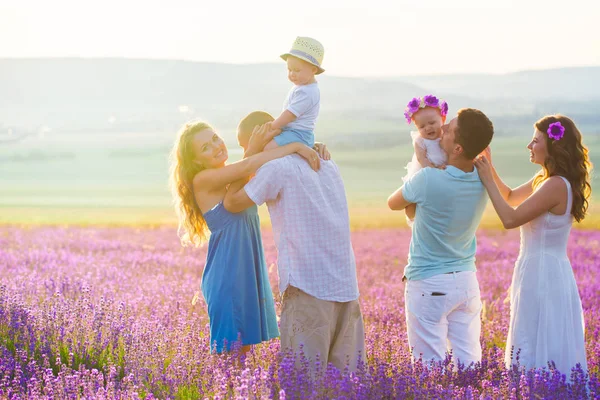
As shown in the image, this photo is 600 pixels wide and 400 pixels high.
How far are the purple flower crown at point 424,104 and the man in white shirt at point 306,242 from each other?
0.69 metres

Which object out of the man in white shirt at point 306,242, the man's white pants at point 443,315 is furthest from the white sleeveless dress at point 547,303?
the man in white shirt at point 306,242

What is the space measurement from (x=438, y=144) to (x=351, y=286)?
105 centimetres

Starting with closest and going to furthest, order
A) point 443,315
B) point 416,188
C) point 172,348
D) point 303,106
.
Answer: point 303,106
point 416,188
point 443,315
point 172,348

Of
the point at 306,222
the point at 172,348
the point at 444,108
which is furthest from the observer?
the point at 172,348

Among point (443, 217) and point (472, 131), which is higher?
point (472, 131)

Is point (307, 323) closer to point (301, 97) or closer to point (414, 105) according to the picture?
point (301, 97)

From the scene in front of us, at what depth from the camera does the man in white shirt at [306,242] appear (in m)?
A: 4.03

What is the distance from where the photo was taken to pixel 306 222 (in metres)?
4.08

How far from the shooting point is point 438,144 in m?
4.49

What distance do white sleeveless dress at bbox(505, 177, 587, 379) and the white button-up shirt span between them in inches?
50.3

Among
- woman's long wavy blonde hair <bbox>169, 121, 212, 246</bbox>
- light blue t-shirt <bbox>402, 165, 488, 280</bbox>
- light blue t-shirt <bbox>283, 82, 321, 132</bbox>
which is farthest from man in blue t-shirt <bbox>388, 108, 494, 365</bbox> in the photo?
woman's long wavy blonde hair <bbox>169, 121, 212, 246</bbox>

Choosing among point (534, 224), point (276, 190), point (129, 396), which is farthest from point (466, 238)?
point (129, 396)

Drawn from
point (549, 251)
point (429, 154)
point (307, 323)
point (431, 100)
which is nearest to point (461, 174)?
point (429, 154)

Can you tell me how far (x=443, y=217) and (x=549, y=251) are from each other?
2.59ft
